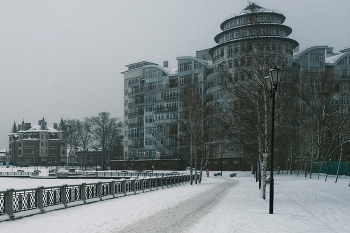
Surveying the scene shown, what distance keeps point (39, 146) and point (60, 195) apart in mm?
125055

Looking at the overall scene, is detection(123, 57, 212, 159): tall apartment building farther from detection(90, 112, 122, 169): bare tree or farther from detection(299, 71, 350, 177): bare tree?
detection(299, 71, 350, 177): bare tree

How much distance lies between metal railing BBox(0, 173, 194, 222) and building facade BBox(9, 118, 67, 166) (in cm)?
10975

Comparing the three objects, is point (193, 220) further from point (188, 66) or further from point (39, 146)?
point (39, 146)

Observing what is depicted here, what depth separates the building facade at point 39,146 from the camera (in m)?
135

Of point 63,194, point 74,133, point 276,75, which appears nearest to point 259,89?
point 276,75

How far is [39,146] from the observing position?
5354 inches

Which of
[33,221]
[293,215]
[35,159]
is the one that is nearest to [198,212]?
[293,215]

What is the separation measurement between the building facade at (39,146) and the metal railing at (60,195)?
360 ft

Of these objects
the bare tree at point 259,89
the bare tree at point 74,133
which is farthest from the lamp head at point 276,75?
the bare tree at point 74,133

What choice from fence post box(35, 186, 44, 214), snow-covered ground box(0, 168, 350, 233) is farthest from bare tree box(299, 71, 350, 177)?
fence post box(35, 186, 44, 214)

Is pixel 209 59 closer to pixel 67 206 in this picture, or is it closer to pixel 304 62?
pixel 304 62

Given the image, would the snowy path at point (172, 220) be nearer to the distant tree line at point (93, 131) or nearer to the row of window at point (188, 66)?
the row of window at point (188, 66)

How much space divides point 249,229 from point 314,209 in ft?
20.3

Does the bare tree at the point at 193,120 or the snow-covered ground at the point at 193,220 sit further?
the bare tree at the point at 193,120
